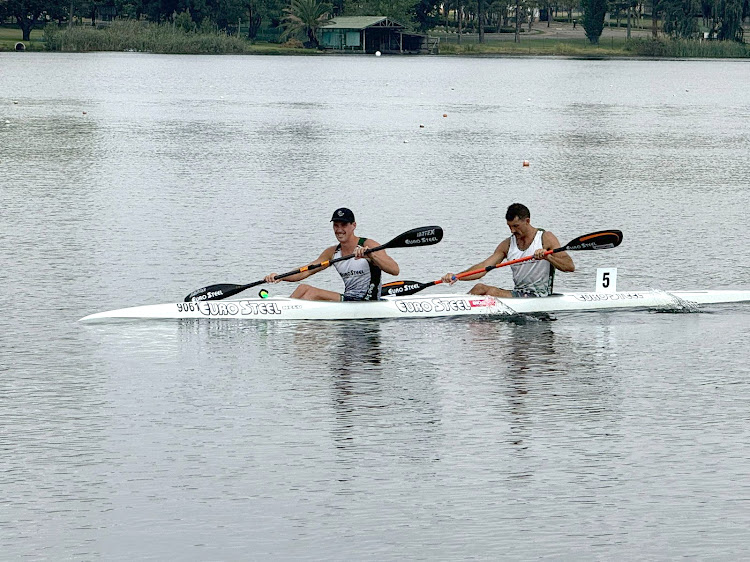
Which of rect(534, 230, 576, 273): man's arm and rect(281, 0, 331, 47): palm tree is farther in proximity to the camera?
rect(281, 0, 331, 47): palm tree

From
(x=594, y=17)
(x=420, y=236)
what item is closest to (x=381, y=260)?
(x=420, y=236)

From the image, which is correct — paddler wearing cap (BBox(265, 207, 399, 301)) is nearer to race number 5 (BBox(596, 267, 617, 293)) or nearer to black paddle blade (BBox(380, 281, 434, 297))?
black paddle blade (BBox(380, 281, 434, 297))

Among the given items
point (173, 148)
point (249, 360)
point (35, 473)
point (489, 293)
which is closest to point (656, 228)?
point (489, 293)

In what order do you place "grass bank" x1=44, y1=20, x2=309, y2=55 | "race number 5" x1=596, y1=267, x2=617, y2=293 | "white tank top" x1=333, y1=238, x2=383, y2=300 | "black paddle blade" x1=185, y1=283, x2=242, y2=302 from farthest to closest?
"grass bank" x1=44, y1=20, x2=309, y2=55 → "race number 5" x1=596, y1=267, x2=617, y2=293 → "white tank top" x1=333, y1=238, x2=383, y2=300 → "black paddle blade" x1=185, y1=283, x2=242, y2=302

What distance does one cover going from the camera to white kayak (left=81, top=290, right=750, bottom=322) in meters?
19.2

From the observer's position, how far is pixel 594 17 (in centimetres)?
19150

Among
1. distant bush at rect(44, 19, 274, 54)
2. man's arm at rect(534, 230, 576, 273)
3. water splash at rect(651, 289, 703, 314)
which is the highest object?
distant bush at rect(44, 19, 274, 54)

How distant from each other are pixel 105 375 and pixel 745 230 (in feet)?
58.9

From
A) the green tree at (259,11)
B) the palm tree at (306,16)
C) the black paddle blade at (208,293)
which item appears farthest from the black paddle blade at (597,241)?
the green tree at (259,11)

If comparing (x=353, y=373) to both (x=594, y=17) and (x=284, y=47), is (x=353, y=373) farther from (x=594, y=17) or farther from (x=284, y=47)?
(x=594, y=17)

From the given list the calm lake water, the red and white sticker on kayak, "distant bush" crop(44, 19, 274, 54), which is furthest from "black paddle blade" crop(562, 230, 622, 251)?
"distant bush" crop(44, 19, 274, 54)

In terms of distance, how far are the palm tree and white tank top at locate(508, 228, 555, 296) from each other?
165m

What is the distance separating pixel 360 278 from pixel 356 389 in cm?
418

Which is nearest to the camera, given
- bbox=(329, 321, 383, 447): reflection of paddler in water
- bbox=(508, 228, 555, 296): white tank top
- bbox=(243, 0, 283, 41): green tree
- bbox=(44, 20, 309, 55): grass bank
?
bbox=(329, 321, 383, 447): reflection of paddler in water
